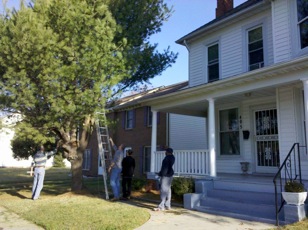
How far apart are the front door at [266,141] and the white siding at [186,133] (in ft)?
26.3

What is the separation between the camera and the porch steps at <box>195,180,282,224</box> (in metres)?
7.53

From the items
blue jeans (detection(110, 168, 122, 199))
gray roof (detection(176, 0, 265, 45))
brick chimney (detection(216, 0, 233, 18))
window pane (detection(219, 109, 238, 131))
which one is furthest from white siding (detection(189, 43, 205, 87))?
blue jeans (detection(110, 168, 122, 199))

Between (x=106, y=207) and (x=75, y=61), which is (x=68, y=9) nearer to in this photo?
(x=75, y=61)

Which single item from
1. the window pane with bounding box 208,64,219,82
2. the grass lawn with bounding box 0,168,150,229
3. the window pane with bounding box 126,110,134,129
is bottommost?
the grass lawn with bounding box 0,168,150,229

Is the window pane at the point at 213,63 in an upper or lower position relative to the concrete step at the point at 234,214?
upper

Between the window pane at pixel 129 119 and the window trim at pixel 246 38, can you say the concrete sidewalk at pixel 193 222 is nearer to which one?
the window trim at pixel 246 38

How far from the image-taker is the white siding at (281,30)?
1027cm

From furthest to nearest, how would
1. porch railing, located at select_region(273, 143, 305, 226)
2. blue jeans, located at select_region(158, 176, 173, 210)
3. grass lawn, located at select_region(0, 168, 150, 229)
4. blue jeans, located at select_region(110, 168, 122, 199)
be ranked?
blue jeans, located at select_region(110, 168, 122, 199) → blue jeans, located at select_region(158, 176, 173, 210) → grass lawn, located at select_region(0, 168, 150, 229) → porch railing, located at select_region(273, 143, 305, 226)

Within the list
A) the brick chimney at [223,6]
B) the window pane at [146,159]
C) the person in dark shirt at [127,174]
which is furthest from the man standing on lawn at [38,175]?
the brick chimney at [223,6]

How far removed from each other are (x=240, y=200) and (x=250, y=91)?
328cm

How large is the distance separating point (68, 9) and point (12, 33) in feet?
5.95

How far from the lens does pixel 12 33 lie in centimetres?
962

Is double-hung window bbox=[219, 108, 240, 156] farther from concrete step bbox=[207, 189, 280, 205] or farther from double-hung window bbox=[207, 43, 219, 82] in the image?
concrete step bbox=[207, 189, 280, 205]

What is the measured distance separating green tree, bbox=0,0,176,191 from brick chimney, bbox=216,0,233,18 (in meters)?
6.80
